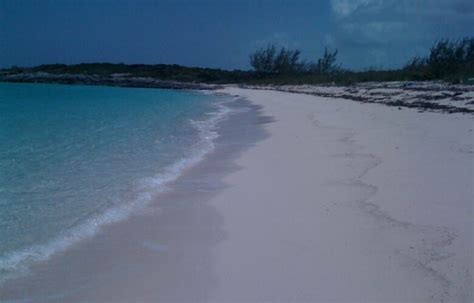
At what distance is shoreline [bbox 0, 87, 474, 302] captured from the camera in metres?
3.47

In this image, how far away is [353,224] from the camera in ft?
15.1

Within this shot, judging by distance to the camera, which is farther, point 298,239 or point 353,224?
point 353,224

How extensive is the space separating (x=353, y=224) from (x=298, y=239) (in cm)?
57

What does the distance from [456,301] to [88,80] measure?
205 ft

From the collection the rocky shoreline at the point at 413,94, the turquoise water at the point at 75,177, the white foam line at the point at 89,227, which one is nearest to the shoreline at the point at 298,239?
the white foam line at the point at 89,227

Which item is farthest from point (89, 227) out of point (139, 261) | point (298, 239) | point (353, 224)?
point (353, 224)

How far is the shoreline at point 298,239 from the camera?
11.4 ft

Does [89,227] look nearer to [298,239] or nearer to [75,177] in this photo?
[298,239]

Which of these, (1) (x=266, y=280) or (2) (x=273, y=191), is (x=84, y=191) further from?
(1) (x=266, y=280)

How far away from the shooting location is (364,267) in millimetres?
3670

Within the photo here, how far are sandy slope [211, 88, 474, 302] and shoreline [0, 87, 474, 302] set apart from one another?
1 centimetres

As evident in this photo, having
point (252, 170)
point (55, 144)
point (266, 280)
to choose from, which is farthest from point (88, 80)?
point (266, 280)

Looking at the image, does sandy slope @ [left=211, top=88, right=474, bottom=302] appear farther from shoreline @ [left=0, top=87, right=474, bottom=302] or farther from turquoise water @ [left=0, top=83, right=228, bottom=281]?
turquoise water @ [left=0, top=83, right=228, bottom=281]

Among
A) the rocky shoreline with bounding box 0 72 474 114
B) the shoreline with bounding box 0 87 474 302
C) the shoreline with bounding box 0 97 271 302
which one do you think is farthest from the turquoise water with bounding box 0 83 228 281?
the rocky shoreline with bounding box 0 72 474 114
